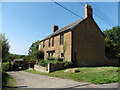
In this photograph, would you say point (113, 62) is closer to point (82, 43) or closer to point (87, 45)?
point (87, 45)

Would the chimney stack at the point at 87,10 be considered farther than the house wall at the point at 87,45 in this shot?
Yes

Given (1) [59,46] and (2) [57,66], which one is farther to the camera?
(1) [59,46]

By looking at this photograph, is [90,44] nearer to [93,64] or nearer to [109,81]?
[93,64]

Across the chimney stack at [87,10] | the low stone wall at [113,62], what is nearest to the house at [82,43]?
the chimney stack at [87,10]

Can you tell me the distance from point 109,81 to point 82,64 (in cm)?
1038

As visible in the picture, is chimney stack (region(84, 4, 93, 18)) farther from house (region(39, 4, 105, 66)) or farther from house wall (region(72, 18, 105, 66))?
house wall (region(72, 18, 105, 66))

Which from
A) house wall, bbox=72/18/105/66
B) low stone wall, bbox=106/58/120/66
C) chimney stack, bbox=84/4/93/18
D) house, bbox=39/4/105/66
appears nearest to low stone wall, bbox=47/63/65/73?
house, bbox=39/4/105/66

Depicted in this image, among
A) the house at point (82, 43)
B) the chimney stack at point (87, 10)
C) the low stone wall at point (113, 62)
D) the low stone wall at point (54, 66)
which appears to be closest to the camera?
the low stone wall at point (54, 66)

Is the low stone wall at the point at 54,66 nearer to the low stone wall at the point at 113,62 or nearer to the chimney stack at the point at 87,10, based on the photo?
the chimney stack at the point at 87,10

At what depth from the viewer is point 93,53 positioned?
2106 centimetres

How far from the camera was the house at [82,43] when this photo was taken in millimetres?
18781

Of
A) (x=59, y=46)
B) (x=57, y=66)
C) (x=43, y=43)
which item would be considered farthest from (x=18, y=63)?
(x=57, y=66)

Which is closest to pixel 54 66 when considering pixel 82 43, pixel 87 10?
pixel 82 43

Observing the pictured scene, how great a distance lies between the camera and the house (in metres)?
18.8
